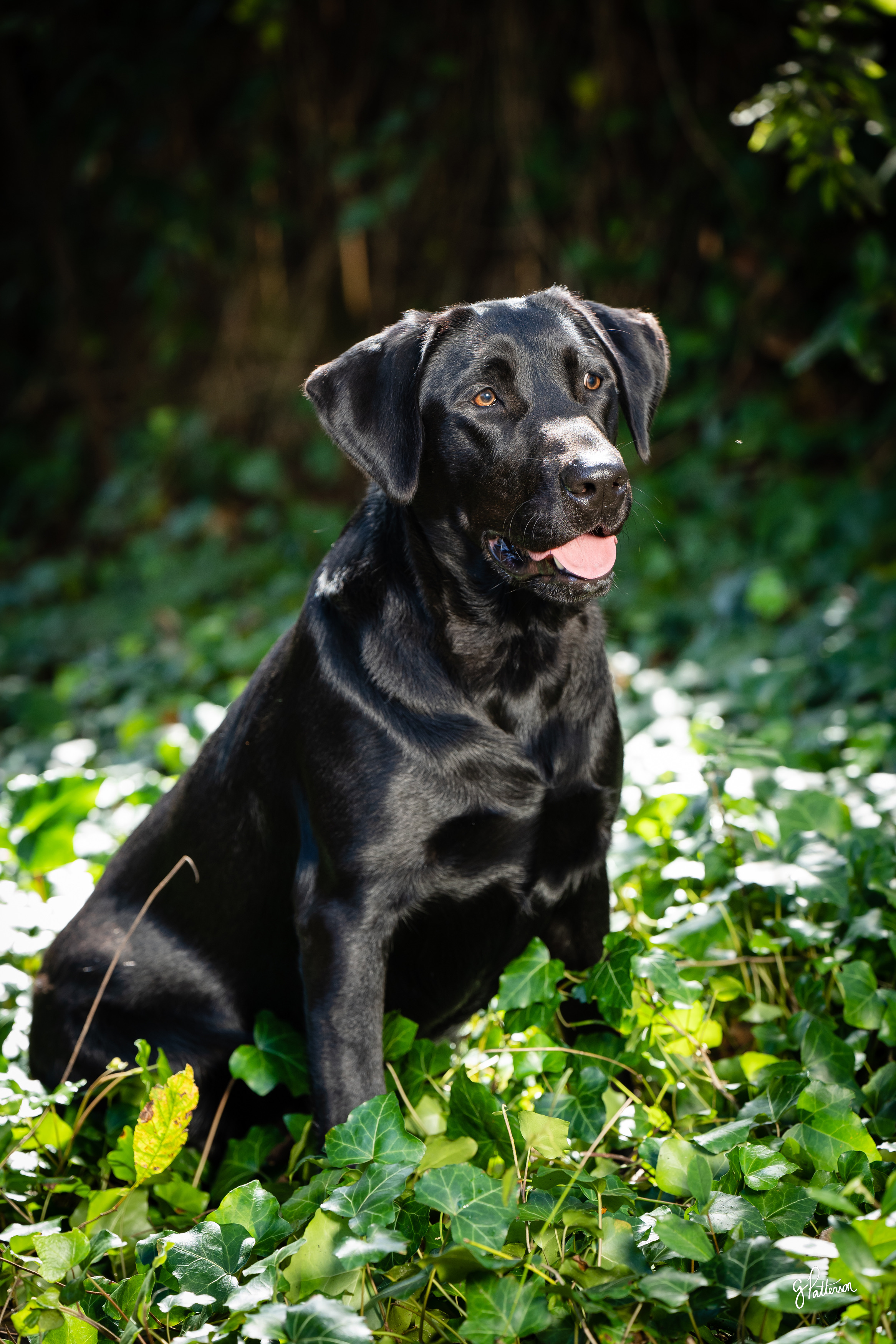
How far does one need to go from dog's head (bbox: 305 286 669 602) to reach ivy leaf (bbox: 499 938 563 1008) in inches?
24.9

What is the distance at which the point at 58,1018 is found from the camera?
215cm

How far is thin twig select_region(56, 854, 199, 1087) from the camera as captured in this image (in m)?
2.03

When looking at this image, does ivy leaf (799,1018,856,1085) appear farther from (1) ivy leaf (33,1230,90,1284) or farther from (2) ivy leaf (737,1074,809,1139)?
(1) ivy leaf (33,1230,90,1284)

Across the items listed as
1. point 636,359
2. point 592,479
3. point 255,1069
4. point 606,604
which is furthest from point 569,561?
point 606,604

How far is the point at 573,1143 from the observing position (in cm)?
181

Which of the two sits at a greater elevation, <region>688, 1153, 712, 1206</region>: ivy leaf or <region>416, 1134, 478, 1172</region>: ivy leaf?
<region>688, 1153, 712, 1206</region>: ivy leaf

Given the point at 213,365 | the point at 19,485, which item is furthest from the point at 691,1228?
the point at 19,485

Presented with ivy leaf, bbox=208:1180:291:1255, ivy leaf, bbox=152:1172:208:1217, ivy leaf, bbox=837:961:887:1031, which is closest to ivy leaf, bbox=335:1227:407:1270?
ivy leaf, bbox=208:1180:291:1255

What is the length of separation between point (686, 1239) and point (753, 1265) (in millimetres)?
83

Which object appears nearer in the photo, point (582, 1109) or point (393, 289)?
point (582, 1109)

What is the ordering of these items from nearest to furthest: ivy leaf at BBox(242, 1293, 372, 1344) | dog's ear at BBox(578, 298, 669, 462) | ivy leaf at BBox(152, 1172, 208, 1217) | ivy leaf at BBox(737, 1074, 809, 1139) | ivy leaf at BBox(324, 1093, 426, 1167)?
1. ivy leaf at BBox(242, 1293, 372, 1344)
2. ivy leaf at BBox(324, 1093, 426, 1167)
3. ivy leaf at BBox(737, 1074, 809, 1139)
4. ivy leaf at BBox(152, 1172, 208, 1217)
5. dog's ear at BBox(578, 298, 669, 462)

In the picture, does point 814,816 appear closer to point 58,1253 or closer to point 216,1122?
point 216,1122

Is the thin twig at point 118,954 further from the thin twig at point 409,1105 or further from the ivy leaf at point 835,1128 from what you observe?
the ivy leaf at point 835,1128

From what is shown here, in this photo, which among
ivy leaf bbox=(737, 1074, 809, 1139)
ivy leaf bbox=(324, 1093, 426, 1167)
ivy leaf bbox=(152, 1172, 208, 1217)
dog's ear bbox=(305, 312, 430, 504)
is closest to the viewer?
ivy leaf bbox=(324, 1093, 426, 1167)
